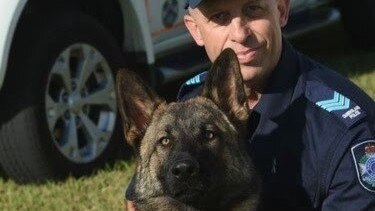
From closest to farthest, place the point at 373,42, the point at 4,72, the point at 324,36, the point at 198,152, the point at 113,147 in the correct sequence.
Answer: the point at 198,152, the point at 4,72, the point at 113,147, the point at 373,42, the point at 324,36

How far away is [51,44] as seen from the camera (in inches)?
222

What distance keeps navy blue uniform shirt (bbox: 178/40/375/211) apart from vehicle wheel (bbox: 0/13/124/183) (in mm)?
2098

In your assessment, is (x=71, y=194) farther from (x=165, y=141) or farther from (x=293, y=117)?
(x=293, y=117)

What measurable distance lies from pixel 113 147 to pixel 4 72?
1.06m

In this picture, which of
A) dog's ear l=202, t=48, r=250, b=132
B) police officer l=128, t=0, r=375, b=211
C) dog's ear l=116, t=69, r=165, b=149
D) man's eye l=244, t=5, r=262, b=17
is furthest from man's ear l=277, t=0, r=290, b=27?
dog's ear l=116, t=69, r=165, b=149

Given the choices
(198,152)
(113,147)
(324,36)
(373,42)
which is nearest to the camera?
(198,152)

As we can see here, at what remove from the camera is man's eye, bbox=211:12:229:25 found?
377cm

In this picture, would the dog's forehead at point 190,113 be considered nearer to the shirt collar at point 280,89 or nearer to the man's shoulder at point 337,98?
the shirt collar at point 280,89

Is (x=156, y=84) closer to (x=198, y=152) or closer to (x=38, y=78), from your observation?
(x=38, y=78)

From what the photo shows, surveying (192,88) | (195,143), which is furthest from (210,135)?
(192,88)

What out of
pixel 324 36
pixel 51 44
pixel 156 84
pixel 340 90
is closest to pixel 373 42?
pixel 324 36

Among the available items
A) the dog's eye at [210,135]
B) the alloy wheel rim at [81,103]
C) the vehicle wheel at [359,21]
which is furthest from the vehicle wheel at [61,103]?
the vehicle wheel at [359,21]

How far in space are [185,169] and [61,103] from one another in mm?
2557

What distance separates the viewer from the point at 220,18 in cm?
379
